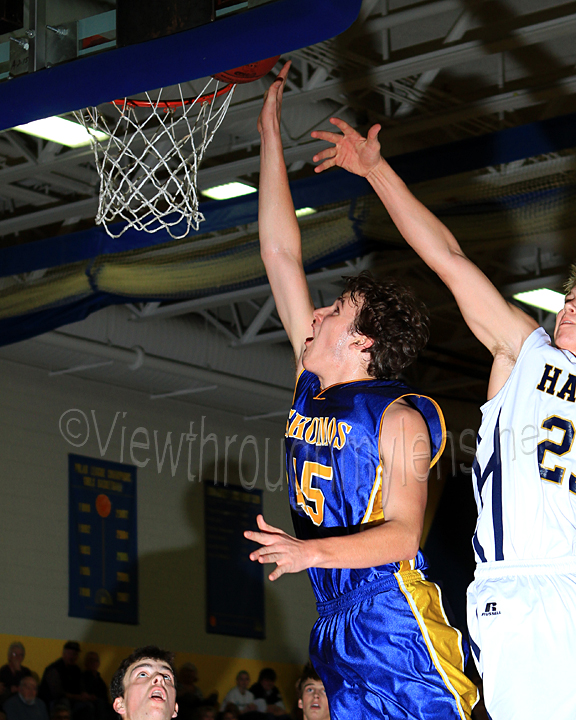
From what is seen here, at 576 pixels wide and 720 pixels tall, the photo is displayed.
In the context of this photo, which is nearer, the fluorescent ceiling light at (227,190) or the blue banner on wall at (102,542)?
the fluorescent ceiling light at (227,190)

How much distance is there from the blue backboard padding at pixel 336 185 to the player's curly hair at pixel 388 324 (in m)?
4.37

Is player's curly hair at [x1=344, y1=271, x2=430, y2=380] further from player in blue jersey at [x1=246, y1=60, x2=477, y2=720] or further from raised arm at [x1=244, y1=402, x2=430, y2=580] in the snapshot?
raised arm at [x1=244, y1=402, x2=430, y2=580]

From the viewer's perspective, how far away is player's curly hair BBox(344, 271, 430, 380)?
13.1 feet

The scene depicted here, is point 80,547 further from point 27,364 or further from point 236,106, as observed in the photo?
point 236,106

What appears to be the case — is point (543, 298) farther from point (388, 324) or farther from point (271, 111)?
point (388, 324)

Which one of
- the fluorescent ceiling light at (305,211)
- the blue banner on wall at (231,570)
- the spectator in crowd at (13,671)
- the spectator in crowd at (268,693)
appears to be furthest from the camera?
the blue banner on wall at (231,570)

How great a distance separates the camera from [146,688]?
17.5ft

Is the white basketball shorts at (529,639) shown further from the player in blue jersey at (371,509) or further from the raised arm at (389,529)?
the raised arm at (389,529)

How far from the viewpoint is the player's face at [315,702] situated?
7.23 m

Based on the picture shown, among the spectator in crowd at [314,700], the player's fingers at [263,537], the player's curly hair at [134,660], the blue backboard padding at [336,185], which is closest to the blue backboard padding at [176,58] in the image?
the player's fingers at [263,537]

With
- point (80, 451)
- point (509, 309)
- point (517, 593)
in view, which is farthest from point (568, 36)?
point (80, 451)

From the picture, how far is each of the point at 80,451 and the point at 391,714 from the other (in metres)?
10.9

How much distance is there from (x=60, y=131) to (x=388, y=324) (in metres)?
6.78

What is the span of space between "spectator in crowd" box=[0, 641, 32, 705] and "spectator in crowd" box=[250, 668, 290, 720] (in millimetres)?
3286
